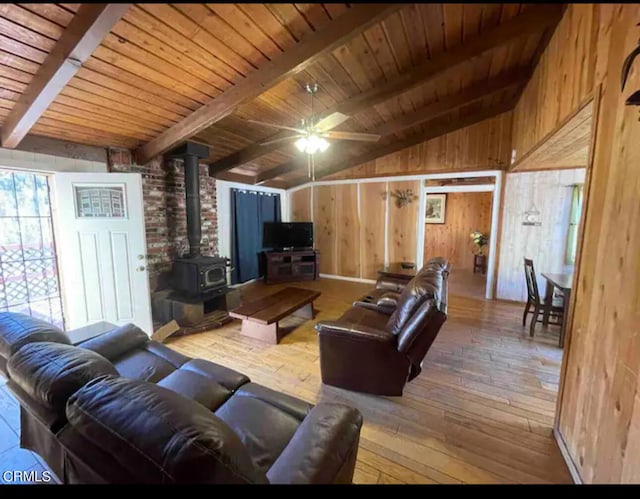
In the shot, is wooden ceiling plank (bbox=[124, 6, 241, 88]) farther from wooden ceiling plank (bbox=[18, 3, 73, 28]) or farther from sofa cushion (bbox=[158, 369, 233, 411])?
sofa cushion (bbox=[158, 369, 233, 411])

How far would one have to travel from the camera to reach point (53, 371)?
1021mm

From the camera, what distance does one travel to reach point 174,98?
8.17 ft

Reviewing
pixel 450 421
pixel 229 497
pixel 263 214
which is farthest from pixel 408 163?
pixel 229 497

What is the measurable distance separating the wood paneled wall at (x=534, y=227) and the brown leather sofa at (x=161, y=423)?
4305 millimetres

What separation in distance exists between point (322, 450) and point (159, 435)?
0.54 m

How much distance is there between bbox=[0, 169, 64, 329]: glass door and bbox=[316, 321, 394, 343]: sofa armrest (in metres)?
3.36

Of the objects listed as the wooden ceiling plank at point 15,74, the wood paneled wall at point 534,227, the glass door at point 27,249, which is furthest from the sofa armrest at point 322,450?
the wood paneled wall at point 534,227

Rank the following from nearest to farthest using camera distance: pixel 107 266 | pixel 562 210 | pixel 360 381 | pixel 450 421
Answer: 1. pixel 450 421
2. pixel 360 381
3. pixel 107 266
4. pixel 562 210

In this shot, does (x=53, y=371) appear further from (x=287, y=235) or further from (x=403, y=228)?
(x=403, y=228)

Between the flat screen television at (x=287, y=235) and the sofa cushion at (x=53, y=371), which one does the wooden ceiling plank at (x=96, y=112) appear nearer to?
the sofa cushion at (x=53, y=371)

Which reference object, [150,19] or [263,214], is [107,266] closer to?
[150,19]

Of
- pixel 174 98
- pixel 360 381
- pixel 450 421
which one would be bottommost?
pixel 450 421

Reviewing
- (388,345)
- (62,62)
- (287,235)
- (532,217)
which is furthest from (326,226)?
(62,62)

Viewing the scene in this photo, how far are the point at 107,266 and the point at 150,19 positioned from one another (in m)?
2.50
